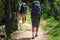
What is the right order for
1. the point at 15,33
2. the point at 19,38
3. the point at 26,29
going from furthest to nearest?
the point at 26,29 → the point at 15,33 → the point at 19,38

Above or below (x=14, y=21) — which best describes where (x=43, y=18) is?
below

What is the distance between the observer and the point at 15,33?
47.3ft

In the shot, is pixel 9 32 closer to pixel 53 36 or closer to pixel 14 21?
pixel 14 21

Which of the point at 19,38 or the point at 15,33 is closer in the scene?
the point at 19,38

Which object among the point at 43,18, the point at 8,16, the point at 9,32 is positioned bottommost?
the point at 43,18

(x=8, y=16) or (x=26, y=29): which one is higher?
(x=8, y=16)

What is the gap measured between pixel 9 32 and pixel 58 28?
11.2ft

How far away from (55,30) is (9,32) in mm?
3062

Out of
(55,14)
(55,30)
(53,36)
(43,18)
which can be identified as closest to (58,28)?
(55,30)

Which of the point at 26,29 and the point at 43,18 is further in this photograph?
the point at 43,18

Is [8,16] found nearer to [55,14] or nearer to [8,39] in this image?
[8,39]

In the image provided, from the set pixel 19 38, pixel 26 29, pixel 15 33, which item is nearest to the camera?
pixel 19 38

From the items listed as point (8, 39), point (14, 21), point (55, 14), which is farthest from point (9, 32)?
Answer: point (55, 14)

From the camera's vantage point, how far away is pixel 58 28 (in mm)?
14898
